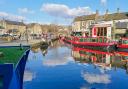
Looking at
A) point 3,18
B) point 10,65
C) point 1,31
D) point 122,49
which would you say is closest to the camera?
point 10,65

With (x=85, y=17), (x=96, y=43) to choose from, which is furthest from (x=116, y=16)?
(x=96, y=43)

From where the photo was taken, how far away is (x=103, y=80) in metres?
19.3

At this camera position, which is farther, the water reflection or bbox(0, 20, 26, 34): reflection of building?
bbox(0, 20, 26, 34): reflection of building

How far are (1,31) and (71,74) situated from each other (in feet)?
323

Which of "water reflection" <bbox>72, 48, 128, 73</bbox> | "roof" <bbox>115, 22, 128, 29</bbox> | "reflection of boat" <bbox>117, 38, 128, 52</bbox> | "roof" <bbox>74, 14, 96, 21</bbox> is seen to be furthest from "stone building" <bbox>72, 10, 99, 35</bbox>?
"water reflection" <bbox>72, 48, 128, 73</bbox>

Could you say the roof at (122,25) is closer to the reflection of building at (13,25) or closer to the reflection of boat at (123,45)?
the reflection of boat at (123,45)

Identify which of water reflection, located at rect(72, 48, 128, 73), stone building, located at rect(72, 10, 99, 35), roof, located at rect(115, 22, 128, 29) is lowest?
water reflection, located at rect(72, 48, 128, 73)

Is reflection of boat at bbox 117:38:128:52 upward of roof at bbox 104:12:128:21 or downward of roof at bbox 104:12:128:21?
downward

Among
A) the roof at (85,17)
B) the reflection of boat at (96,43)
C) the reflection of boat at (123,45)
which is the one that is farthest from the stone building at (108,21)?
the reflection of boat at (123,45)

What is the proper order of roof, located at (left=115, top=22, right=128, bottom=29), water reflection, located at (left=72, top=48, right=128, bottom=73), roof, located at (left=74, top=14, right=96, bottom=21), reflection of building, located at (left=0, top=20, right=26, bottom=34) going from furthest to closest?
1. reflection of building, located at (left=0, top=20, right=26, bottom=34)
2. roof, located at (left=74, top=14, right=96, bottom=21)
3. roof, located at (left=115, top=22, right=128, bottom=29)
4. water reflection, located at (left=72, top=48, right=128, bottom=73)

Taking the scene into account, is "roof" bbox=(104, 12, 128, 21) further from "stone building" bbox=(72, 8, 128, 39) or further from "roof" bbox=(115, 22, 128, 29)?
"roof" bbox=(115, 22, 128, 29)

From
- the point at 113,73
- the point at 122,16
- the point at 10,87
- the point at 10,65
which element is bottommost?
the point at 113,73

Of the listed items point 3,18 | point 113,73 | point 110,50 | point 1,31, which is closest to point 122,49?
point 110,50

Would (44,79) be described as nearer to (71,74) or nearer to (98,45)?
(71,74)
